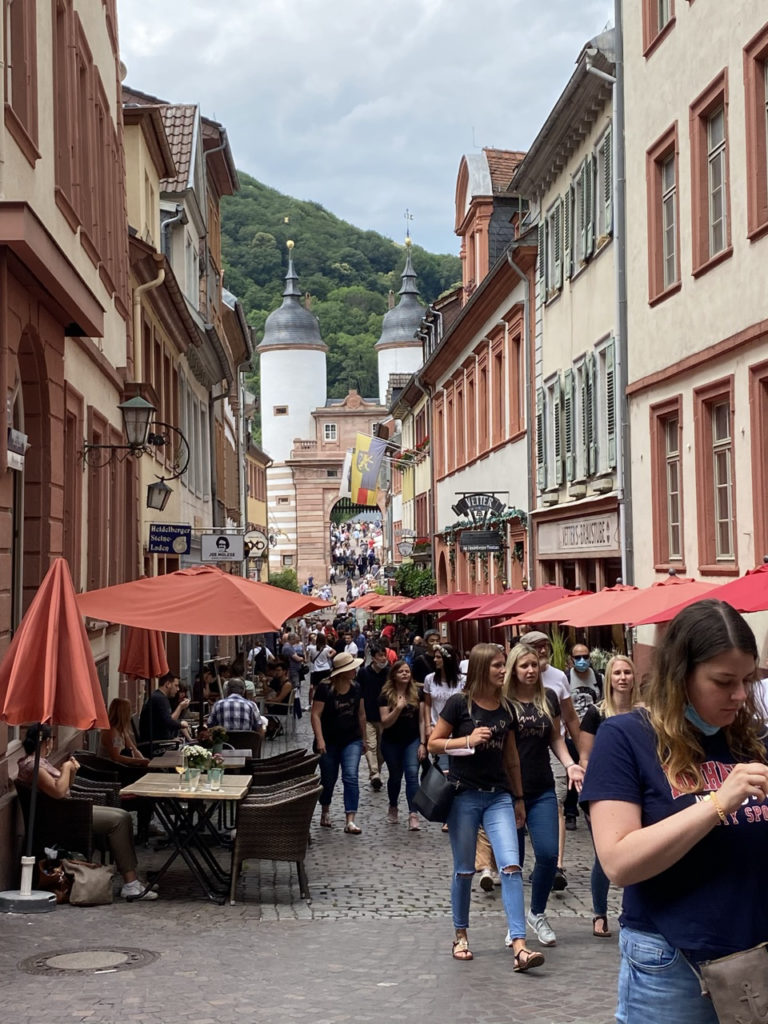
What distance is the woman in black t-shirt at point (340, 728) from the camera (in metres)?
13.9

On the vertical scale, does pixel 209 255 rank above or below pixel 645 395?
above

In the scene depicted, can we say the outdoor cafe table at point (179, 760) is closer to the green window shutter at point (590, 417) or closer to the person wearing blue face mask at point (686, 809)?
the person wearing blue face mask at point (686, 809)

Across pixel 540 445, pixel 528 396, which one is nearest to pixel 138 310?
pixel 540 445

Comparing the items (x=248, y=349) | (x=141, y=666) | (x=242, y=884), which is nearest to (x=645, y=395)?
(x=141, y=666)

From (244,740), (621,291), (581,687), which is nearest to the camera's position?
(581,687)

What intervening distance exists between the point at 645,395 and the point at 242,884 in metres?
10.2

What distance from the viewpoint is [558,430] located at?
25.4 m

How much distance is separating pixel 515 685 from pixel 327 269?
14549 cm

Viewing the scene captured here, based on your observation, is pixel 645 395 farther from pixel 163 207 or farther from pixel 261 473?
pixel 261 473

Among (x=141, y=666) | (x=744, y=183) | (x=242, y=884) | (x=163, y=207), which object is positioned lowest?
(x=242, y=884)

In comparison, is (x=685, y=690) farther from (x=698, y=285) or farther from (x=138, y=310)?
(x=138, y=310)

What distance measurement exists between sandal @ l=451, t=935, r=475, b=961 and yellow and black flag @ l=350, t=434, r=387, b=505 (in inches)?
1660

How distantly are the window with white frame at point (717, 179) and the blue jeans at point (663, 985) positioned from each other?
1326 cm

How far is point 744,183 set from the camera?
14961mm
